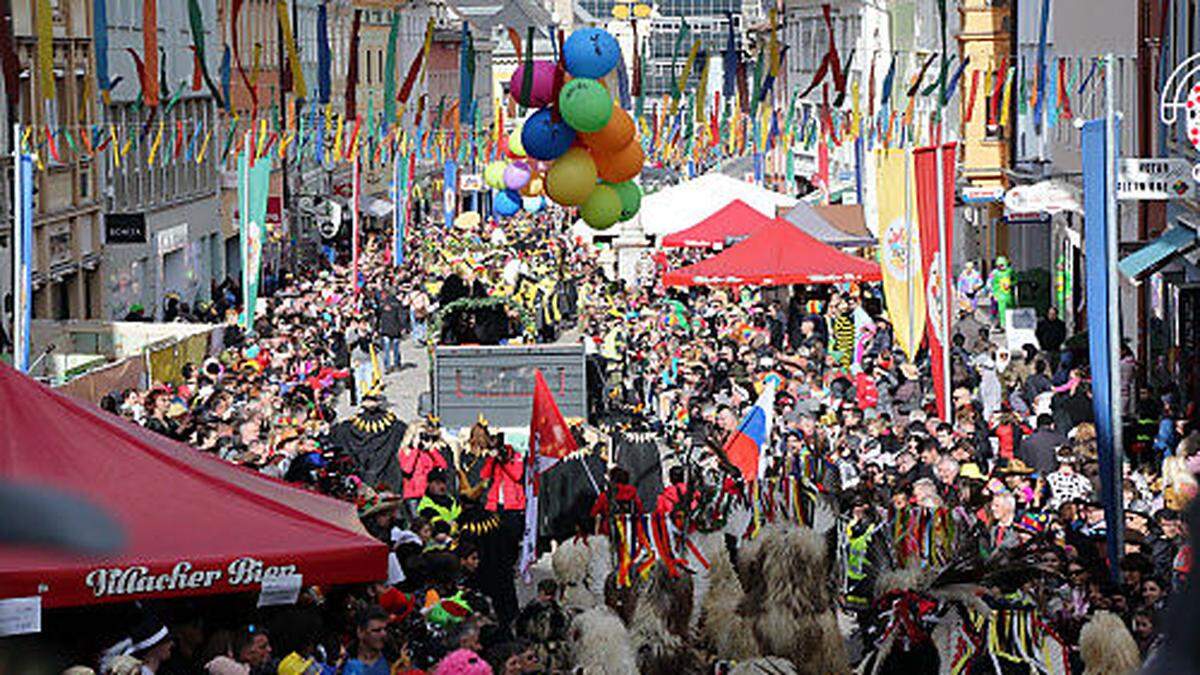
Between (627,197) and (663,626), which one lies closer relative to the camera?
(663,626)

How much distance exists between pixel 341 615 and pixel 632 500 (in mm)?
3798

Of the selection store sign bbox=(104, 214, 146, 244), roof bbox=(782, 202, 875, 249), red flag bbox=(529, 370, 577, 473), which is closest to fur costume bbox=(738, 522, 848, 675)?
red flag bbox=(529, 370, 577, 473)

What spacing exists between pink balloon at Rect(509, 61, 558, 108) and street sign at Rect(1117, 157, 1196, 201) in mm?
5752

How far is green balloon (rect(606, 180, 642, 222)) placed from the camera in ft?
77.9

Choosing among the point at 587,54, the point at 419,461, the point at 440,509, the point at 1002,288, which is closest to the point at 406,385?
the point at 1002,288

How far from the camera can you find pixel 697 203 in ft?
126

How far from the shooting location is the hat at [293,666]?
344 inches

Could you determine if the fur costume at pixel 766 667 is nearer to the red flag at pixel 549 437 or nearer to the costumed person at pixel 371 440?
the red flag at pixel 549 437

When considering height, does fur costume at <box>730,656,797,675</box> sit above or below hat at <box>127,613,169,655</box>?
below

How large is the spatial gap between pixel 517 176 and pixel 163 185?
12969 millimetres

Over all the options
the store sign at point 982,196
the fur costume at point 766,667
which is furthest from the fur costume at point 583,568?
the store sign at point 982,196

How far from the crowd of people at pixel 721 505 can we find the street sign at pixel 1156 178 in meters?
1.83

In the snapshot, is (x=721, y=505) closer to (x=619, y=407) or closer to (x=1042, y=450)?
(x=1042, y=450)

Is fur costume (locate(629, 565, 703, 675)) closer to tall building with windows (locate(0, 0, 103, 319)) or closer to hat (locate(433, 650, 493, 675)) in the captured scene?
hat (locate(433, 650, 493, 675))
